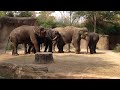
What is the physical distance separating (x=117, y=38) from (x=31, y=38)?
1234 cm

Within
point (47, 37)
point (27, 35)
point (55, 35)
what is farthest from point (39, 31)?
point (55, 35)

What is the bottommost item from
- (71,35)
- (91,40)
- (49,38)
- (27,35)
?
(91,40)

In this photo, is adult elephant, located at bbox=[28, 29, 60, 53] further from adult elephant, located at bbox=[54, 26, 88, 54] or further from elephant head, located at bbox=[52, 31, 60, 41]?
adult elephant, located at bbox=[54, 26, 88, 54]

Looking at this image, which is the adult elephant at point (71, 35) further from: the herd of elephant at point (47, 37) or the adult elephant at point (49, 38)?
the adult elephant at point (49, 38)

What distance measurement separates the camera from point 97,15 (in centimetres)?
3052

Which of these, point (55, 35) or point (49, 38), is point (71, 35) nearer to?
point (55, 35)

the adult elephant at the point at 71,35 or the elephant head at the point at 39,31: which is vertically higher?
the elephant head at the point at 39,31

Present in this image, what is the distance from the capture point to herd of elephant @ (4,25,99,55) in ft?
61.6

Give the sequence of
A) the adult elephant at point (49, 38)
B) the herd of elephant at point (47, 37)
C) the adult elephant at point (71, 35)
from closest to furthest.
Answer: the herd of elephant at point (47, 37) → the adult elephant at point (49, 38) → the adult elephant at point (71, 35)

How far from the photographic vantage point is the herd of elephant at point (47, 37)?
18769 millimetres

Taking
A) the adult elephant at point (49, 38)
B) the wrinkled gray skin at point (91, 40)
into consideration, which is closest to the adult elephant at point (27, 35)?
the adult elephant at point (49, 38)

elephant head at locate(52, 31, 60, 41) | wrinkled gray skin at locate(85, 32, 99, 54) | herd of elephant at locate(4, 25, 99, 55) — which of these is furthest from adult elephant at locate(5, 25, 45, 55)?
wrinkled gray skin at locate(85, 32, 99, 54)

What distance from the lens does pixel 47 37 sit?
65.8 ft
